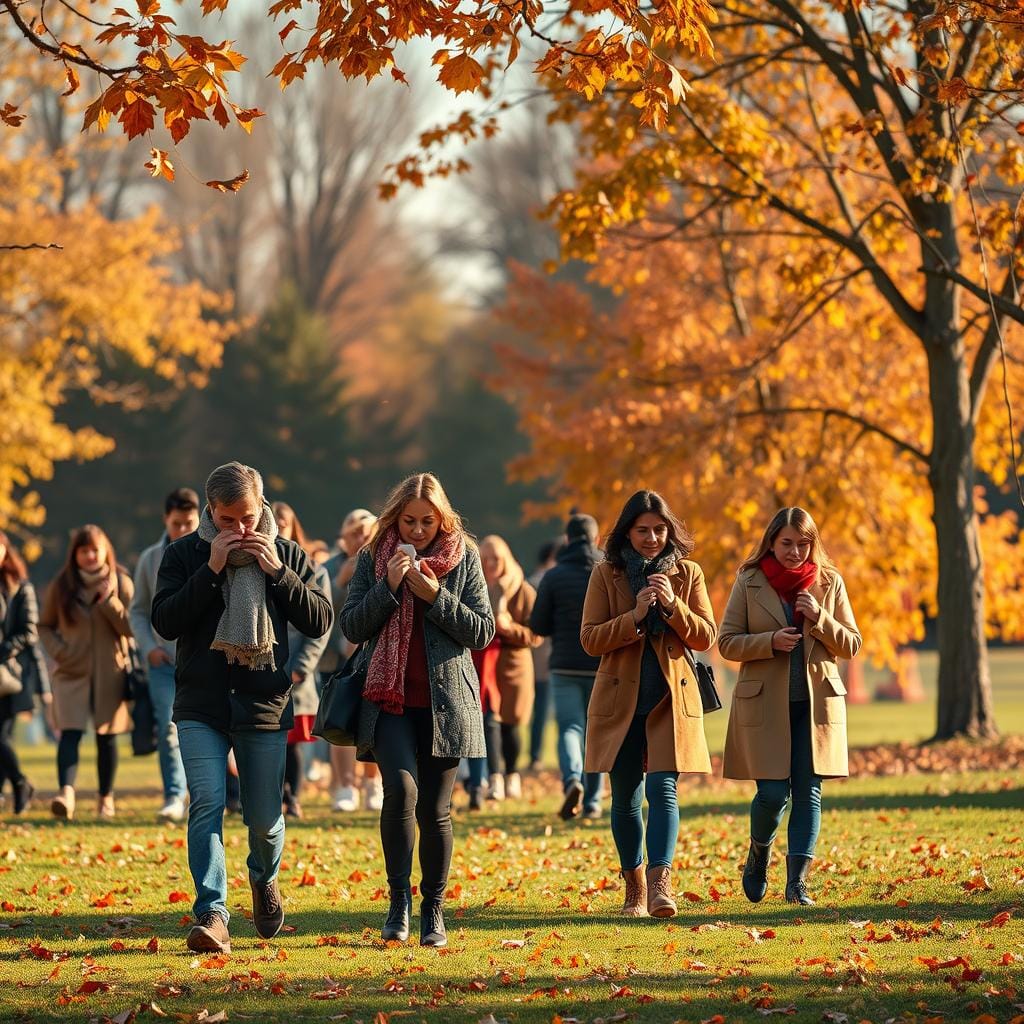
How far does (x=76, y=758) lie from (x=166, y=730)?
32.4 inches

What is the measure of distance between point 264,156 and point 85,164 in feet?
36.0

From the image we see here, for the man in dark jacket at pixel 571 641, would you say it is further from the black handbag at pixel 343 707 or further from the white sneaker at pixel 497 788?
the black handbag at pixel 343 707

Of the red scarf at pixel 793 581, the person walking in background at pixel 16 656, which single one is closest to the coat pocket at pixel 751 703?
the red scarf at pixel 793 581

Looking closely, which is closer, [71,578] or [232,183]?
[232,183]

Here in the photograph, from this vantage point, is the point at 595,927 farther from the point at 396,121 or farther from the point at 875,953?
the point at 396,121

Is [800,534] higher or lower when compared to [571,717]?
higher

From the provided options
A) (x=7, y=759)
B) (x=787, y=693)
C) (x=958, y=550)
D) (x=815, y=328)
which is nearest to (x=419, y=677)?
A: (x=787, y=693)

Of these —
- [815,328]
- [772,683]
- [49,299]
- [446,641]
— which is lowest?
[772,683]

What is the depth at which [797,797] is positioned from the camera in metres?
8.06

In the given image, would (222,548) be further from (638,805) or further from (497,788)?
(497,788)

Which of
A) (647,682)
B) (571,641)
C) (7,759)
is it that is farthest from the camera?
(7,759)

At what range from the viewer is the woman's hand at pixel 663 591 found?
7.53 metres

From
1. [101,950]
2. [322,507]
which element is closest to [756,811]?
[101,950]

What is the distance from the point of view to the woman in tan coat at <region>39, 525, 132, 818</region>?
1234 centimetres
